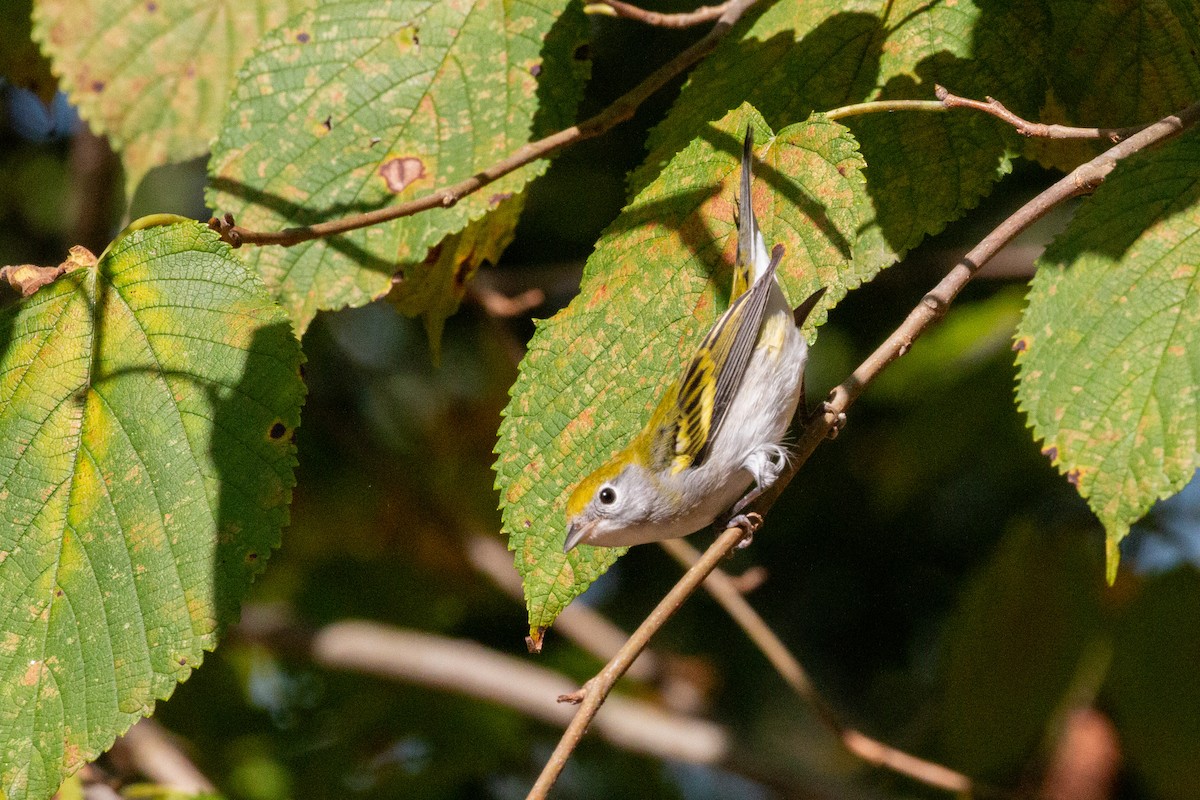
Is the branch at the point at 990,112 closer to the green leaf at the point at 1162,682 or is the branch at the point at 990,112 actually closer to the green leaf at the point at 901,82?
the green leaf at the point at 901,82

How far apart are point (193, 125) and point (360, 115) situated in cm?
59

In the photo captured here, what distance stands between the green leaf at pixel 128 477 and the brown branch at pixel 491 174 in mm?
121

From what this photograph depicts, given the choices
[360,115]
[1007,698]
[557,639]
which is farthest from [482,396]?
[360,115]

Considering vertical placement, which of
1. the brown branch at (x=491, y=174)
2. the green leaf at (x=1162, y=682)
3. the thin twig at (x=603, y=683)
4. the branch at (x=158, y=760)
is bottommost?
the green leaf at (x=1162, y=682)

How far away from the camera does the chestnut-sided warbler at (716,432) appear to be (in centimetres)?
213

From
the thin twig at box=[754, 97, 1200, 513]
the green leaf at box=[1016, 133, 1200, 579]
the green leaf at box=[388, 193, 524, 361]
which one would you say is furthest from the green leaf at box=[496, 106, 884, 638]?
the green leaf at box=[388, 193, 524, 361]

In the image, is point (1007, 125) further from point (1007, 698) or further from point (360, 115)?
point (1007, 698)

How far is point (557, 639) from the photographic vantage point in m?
4.96

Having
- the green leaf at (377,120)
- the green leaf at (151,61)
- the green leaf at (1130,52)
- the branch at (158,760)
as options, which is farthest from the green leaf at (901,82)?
the branch at (158,760)

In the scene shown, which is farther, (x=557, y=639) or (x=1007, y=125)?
(x=557, y=639)

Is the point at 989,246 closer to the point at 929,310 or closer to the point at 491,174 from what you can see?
the point at 929,310

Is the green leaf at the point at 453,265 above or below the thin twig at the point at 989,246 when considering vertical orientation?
above

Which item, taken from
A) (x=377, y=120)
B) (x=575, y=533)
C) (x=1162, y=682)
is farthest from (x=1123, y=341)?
(x=1162, y=682)

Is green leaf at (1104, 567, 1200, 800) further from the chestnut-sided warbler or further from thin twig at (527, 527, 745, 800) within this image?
thin twig at (527, 527, 745, 800)
